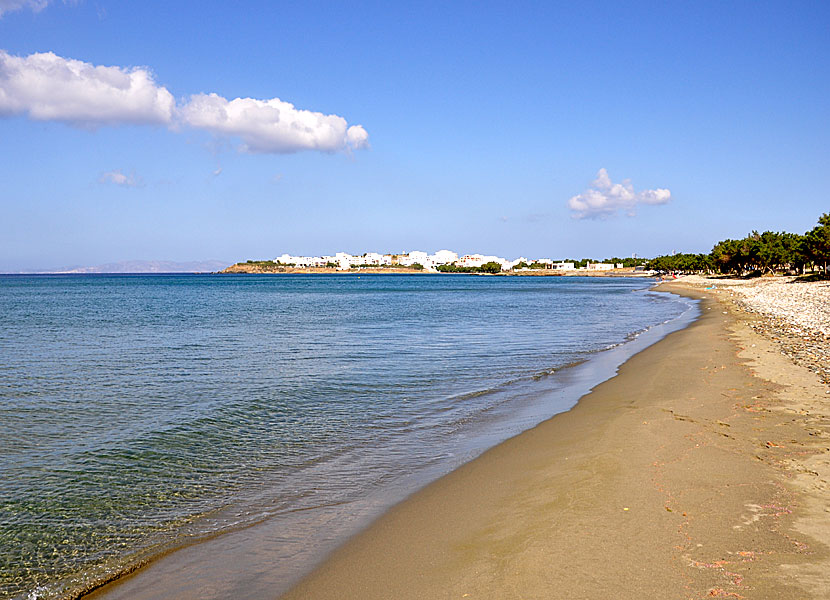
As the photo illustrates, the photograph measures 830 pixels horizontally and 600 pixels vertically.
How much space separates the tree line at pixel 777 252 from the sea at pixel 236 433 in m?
63.1

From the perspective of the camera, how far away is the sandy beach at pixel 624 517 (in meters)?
4.80

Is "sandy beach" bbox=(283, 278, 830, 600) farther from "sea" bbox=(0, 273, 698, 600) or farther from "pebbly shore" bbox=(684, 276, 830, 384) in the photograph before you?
"pebbly shore" bbox=(684, 276, 830, 384)

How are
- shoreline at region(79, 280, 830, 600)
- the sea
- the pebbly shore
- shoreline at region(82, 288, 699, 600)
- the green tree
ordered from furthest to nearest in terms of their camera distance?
the green tree < the pebbly shore < the sea < shoreline at region(82, 288, 699, 600) < shoreline at region(79, 280, 830, 600)

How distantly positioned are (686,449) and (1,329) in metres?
37.0

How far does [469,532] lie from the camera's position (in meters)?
6.17

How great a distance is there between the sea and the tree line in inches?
2485

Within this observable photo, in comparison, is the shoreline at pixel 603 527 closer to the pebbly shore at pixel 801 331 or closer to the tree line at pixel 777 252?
the pebbly shore at pixel 801 331

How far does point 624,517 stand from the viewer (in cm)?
606

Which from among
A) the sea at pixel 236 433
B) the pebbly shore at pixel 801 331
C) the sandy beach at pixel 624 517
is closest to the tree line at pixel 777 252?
the pebbly shore at pixel 801 331

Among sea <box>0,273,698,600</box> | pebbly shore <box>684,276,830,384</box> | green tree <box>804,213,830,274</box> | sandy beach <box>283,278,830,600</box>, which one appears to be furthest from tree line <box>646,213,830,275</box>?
sandy beach <box>283,278,830,600</box>

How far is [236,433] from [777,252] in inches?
4366

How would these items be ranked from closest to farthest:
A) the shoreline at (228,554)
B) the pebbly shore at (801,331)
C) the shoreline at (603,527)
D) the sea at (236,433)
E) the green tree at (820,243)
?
the shoreline at (603,527) < the shoreline at (228,554) < the sea at (236,433) < the pebbly shore at (801,331) < the green tree at (820,243)

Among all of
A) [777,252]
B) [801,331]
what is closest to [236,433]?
[801,331]

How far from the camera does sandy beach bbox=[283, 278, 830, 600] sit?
4.80m
